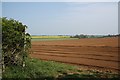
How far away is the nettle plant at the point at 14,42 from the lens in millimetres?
10172

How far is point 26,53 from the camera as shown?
11.2m

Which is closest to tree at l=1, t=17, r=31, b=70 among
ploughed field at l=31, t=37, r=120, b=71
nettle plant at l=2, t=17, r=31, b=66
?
nettle plant at l=2, t=17, r=31, b=66

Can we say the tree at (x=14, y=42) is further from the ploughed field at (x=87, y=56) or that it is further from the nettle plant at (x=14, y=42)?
the ploughed field at (x=87, y=56)

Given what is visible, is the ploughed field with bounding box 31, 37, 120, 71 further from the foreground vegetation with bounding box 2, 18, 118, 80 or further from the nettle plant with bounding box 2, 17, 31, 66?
the nettle plant with bounding box 2, 17, 31, 66

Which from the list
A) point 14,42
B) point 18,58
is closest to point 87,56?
point 18,58

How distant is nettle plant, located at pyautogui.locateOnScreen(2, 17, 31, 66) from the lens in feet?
33.4

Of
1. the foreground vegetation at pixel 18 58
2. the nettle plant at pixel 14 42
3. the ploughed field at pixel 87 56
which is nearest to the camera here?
the foreground vegetation at pixel 18 58

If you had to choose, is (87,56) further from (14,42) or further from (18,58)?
(14,42)

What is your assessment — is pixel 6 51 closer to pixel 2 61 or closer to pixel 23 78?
pixel 2 61

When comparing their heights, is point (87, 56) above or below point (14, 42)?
below

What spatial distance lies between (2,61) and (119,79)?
4420 millimetres

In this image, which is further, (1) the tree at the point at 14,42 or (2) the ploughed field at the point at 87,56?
(2) the ploughed field at the point at 87,56

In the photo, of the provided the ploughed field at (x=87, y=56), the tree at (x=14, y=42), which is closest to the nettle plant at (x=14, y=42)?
Answer: the tree at (x=14, y=42)

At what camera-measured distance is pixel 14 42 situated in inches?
416
